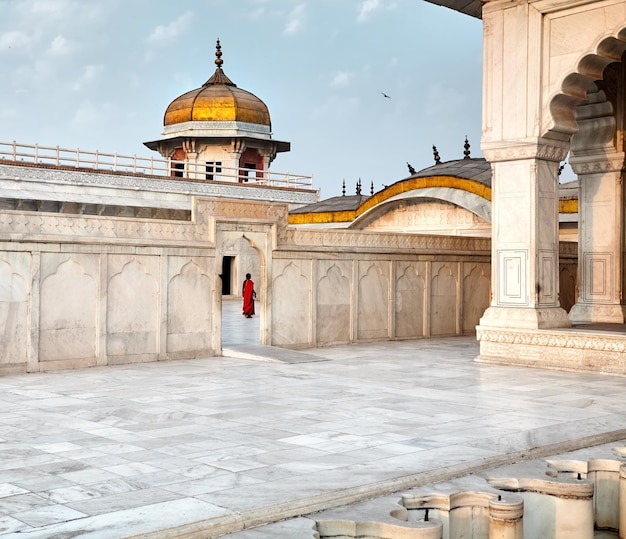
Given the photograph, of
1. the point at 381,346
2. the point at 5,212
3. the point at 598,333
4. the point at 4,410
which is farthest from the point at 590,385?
the point at 5,212

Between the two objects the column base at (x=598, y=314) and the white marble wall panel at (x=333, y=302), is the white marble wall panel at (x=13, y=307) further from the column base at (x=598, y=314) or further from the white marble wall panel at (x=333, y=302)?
the column base at (x=598, y=314)

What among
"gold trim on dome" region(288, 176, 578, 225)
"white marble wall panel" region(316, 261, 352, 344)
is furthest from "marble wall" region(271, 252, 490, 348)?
"gold trim on dome" region(288, 176, 578, 225)

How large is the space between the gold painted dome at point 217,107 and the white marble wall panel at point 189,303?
24.5 m

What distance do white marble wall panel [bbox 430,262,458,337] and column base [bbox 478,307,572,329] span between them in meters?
3.94

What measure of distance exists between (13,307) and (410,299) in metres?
6.78

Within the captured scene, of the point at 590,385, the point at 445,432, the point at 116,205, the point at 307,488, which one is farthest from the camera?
the point at 116,205

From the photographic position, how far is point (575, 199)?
54.9 ft

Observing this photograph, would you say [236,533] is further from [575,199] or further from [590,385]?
[575,199]

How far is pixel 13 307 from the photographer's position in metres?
9.86

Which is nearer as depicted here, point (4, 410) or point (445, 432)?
point (445, 432)

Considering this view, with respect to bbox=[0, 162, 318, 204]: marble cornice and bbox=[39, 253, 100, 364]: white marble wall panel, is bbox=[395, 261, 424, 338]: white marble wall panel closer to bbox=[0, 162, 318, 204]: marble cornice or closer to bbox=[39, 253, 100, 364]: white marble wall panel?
bbox=[39, 253, 100, 364]: white marble wall panel

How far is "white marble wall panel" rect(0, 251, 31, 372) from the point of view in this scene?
9773 mm

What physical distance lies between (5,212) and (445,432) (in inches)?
234

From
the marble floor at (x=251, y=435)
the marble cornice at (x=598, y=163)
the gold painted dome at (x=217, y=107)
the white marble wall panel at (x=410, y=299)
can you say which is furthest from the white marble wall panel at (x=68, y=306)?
the gold painted dome at (x=217, y=107)
